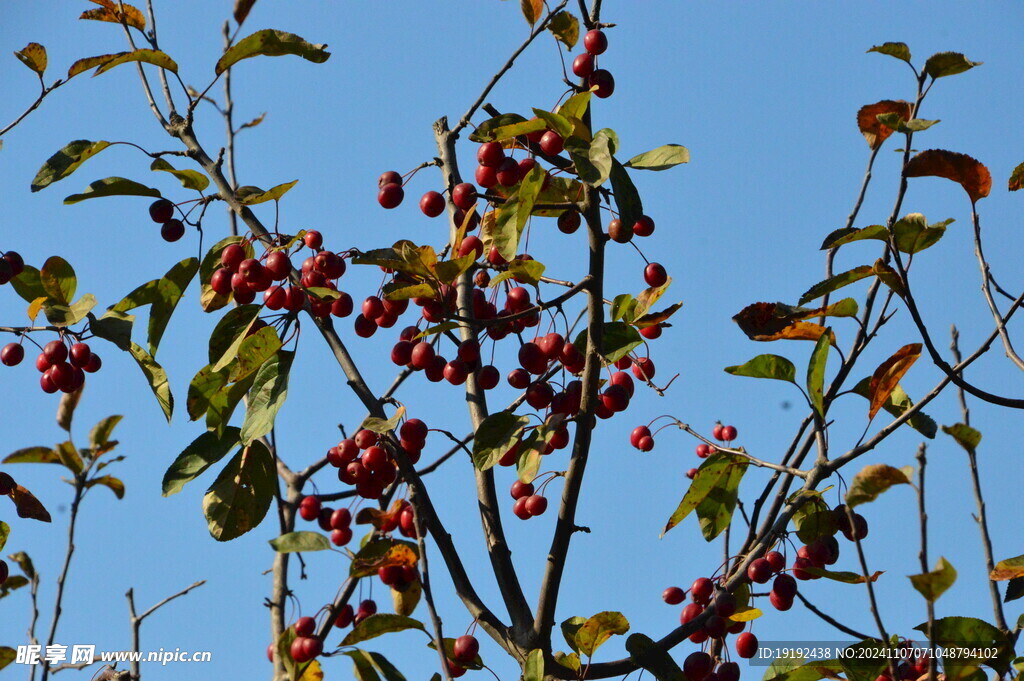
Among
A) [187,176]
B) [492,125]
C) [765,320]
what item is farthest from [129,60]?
[765,320]

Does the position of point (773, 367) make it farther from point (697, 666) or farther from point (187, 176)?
point (187, 176)

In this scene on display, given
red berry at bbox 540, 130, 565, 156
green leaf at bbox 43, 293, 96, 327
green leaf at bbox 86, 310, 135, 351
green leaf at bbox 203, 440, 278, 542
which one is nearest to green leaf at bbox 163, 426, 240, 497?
green leaf at bbox 203, 440, 278, 542

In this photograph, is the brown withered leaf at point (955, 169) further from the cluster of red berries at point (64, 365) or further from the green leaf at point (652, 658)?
the cluster of red berries at point (64, 365)

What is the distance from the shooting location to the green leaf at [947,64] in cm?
202

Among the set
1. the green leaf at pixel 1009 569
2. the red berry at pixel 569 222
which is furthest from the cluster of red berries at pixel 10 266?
the green leaf at pixel 1009 569

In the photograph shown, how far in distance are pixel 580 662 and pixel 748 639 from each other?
0.60 metres

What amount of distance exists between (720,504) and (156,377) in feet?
4.59

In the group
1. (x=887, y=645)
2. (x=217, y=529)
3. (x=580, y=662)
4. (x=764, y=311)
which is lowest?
(x=887, y=645)

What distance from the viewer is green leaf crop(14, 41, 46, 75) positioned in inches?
105

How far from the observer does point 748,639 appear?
8.27 feet

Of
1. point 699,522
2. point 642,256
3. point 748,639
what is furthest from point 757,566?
point 642,256

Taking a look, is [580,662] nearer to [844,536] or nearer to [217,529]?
[844,536]

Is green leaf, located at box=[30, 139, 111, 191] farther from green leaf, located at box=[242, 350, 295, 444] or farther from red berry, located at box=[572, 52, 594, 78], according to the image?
red berry, located at box=[572, 52, 594, 78]

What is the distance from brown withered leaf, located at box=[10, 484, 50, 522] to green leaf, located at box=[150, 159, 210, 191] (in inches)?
37.4
